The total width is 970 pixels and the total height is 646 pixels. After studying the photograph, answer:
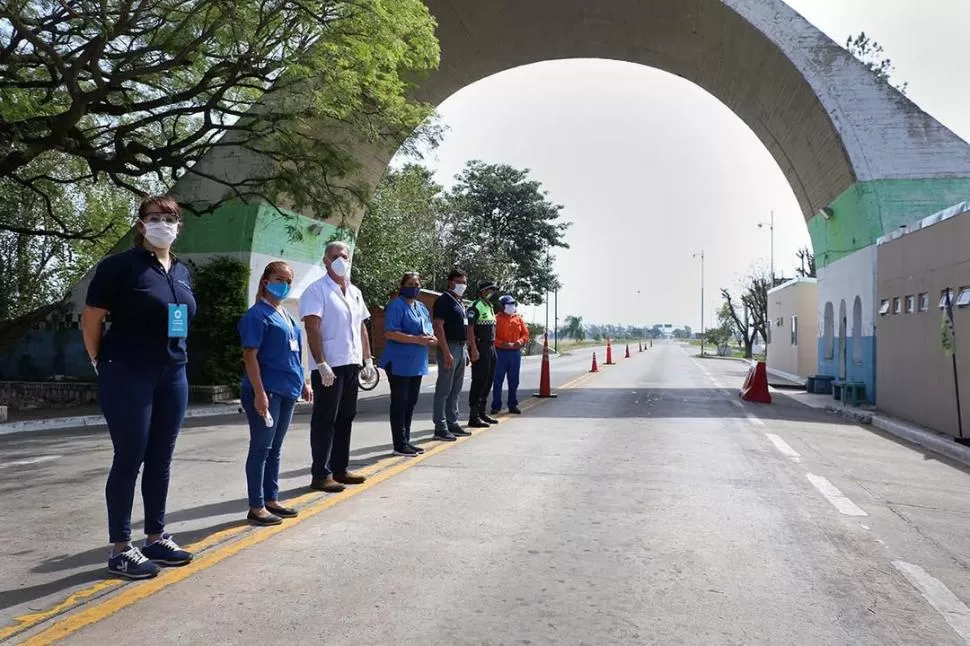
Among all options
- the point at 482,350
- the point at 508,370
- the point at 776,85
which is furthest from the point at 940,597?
the point at 776,85

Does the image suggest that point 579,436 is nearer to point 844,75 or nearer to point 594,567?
point 594,567

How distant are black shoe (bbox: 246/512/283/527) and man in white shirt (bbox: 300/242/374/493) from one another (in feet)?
3.35

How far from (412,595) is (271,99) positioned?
1275 cm

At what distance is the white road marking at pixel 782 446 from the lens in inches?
375

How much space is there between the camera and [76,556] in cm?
488

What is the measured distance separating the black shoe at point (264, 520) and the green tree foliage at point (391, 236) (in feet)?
70.6

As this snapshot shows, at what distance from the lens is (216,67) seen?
13055mm

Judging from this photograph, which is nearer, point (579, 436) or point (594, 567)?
point (594, 567)

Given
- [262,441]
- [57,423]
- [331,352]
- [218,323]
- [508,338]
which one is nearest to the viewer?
[262,441]

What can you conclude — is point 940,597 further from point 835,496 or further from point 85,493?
point 85,493

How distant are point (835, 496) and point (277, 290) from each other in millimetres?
4969

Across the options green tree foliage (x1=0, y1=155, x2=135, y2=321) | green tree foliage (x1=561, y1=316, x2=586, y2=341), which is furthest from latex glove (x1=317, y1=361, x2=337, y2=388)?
green tree foliage (x1=561, y1=316, x2=586, y2=341)

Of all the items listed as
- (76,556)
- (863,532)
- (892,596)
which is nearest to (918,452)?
(863,532)

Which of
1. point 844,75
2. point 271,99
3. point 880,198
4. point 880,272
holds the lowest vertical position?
point 880,272
